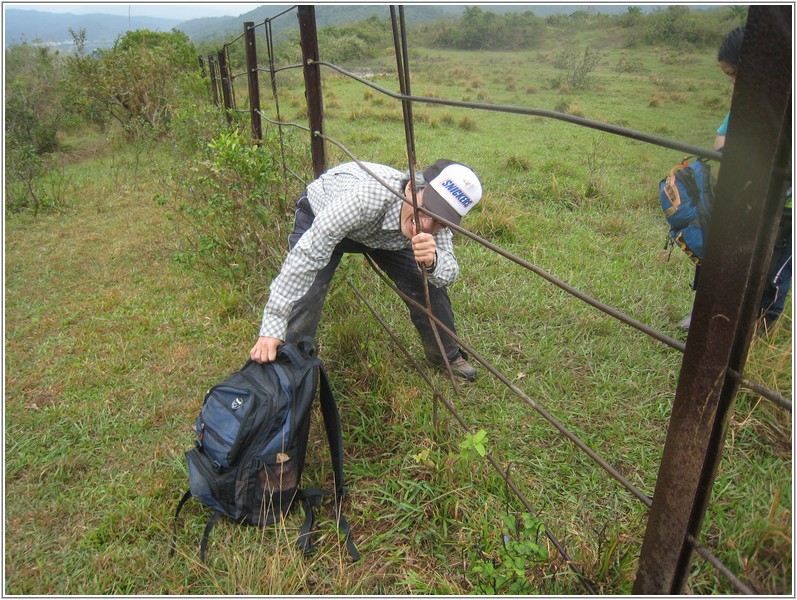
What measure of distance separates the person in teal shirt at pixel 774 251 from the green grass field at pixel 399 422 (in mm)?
94

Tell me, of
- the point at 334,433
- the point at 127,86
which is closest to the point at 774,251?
the point at 334,433

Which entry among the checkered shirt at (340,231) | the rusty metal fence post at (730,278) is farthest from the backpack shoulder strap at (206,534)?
the rusty metal fence post at (730,278)

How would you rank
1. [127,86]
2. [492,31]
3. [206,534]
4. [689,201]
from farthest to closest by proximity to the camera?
[492,31]
[127,86]
[689,201]
[206,534]

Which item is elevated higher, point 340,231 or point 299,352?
point 340,231

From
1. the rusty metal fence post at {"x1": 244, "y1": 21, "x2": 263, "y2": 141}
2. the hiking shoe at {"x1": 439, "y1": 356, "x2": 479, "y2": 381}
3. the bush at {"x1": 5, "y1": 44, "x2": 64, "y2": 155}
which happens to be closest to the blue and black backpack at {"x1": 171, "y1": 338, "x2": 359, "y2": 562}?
the hiking shoe at {"x1": 439, "y1": 356, "x2": 479, "y2": 381}

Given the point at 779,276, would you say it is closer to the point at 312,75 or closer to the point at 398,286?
the point at 398,286

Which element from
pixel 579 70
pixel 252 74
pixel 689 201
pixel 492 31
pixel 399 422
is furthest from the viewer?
pixel 492 31

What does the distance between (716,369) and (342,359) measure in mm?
1832

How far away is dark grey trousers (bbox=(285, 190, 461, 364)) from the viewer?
2354 mm

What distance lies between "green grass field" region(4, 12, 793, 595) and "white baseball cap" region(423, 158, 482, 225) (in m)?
0.77

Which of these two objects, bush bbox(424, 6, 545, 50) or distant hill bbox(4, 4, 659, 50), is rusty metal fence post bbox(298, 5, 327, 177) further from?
bush bbox(424, 6, 545, 50)

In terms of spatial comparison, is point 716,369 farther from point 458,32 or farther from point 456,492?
point 458,32

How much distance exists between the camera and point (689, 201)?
91.1 inches

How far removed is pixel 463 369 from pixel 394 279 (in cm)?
53
